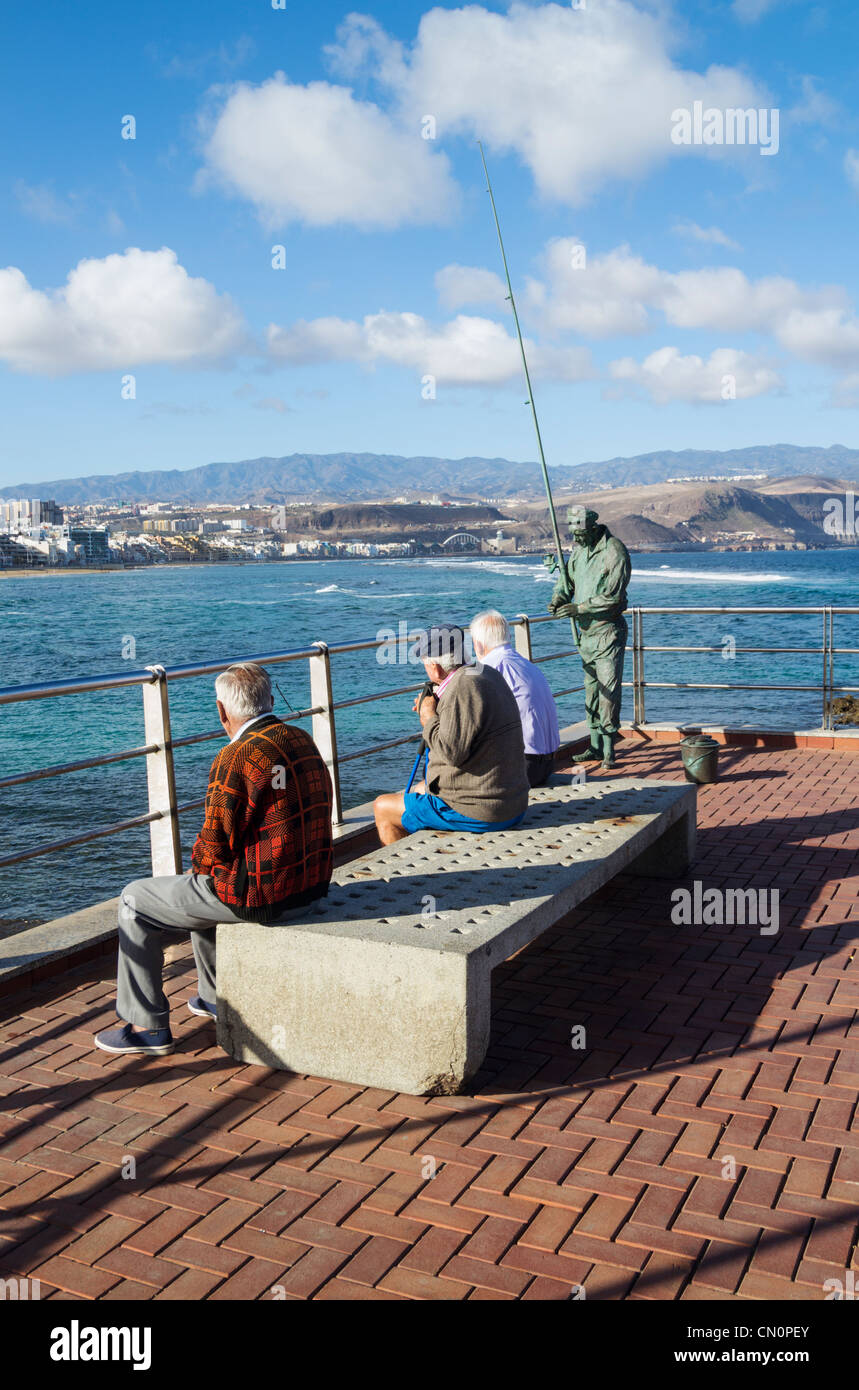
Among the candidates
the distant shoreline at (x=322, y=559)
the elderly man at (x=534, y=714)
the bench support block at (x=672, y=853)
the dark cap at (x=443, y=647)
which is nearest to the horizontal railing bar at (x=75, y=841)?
the dark cap at (x=443, y=647)

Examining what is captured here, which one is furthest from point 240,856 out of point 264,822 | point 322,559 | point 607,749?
point 322,559

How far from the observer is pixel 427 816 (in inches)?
188

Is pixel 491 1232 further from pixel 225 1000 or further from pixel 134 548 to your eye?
pixel 134 548

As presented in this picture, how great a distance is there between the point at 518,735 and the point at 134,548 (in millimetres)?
155893

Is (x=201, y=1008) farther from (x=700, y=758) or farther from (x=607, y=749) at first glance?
(x=607, y=749)

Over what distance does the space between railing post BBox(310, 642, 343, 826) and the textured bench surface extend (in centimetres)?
140

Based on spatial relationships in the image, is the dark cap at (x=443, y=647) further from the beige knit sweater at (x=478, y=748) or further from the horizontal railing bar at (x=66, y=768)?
the horizontal railing bar at (x=66, y=768)

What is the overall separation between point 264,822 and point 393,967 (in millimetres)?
619

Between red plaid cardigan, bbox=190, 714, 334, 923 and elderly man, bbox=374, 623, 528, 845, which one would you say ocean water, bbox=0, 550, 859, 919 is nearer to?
red plaid cardigan, bbox=190, 714, 334, 923

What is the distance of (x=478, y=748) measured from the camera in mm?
4488

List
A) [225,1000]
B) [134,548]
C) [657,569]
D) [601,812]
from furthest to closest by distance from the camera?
[134,548], [657,569], [601,812], [225,1000]

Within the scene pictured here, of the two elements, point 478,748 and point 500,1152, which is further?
point 478,748
